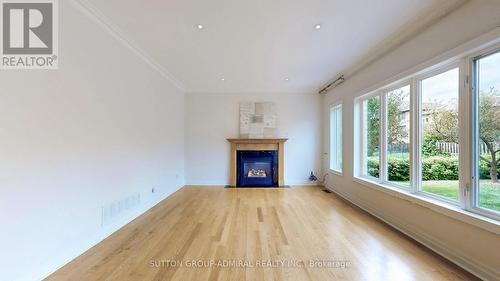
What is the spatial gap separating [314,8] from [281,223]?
2783 millimetres

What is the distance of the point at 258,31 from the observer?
2996mm

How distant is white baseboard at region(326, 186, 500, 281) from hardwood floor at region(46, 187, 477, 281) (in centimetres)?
8

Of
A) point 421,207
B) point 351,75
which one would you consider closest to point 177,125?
point 351,75

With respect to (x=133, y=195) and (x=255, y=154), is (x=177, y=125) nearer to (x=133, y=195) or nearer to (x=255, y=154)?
(x=255, y=154)

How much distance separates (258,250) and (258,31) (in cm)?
262

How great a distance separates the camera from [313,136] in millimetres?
6617

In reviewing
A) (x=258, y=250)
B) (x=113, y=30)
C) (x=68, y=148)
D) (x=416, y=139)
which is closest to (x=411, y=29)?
(x=416, y=139)

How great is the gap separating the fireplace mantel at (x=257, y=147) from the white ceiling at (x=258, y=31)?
2.14 metres

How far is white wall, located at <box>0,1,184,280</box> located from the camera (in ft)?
6.03

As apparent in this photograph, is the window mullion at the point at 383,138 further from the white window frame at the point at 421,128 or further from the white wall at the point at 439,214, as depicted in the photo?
the white window frame at the point at 421,128

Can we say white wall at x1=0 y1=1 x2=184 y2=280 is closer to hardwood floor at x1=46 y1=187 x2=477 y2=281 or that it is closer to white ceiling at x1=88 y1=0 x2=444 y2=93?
hardwood floor at x1=46 y1=187 x2=477 y2=281

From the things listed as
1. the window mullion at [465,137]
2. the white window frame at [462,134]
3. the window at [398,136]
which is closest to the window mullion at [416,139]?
the white window frame at [462,134]

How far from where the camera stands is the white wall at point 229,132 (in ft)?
21.4

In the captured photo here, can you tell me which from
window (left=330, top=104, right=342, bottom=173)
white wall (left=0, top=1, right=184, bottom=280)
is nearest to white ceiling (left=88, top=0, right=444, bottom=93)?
white wall (left=0, top=1, right=184, bottom=280)
